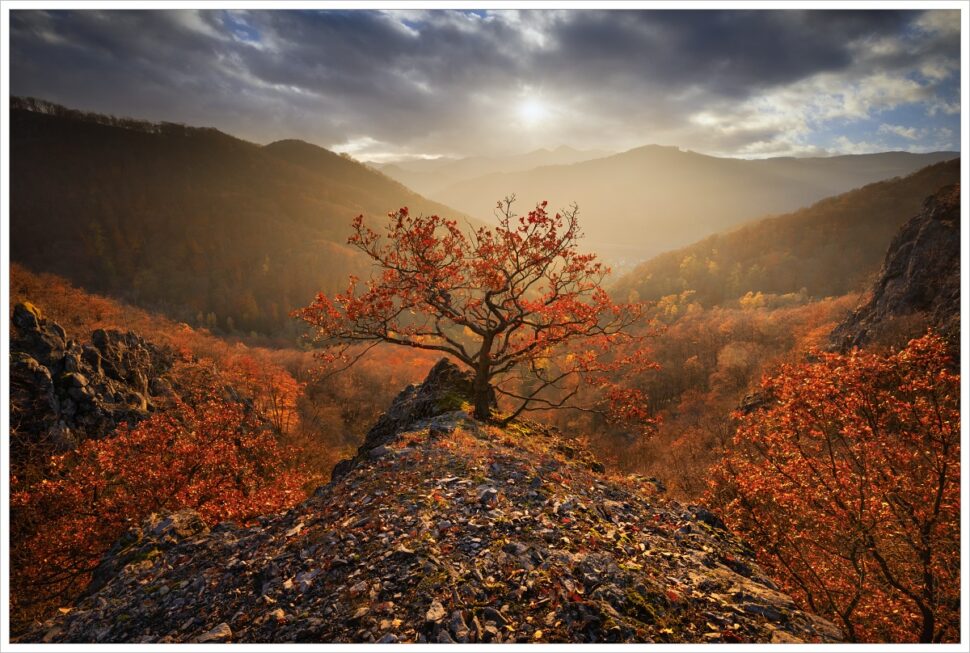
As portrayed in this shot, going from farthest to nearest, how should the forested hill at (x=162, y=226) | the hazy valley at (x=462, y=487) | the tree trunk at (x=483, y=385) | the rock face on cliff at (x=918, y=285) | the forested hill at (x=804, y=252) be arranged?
the forested hill at (x=162, y=226) → the forested hill at (x=804, y=252) → the rock face on cliff at (x=918, y=285) → the tree trunk at (x=483, y=385) → the hazy valley at (x=462, y=487)

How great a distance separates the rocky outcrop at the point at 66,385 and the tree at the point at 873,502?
35492 millimetres

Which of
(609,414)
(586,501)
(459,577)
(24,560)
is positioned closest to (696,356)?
(609,414)

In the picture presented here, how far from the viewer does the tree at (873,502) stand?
9.26m

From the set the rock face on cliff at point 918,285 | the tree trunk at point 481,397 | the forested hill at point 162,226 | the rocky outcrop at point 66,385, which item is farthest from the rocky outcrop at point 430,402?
the forested hill at point 162,226

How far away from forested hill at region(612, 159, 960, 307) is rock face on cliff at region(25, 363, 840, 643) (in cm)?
9905

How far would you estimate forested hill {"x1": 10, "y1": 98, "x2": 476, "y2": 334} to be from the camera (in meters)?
130

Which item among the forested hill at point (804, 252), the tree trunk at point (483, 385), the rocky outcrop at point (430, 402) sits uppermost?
the forested hill at point (804, 252)

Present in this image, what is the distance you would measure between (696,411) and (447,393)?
3849cm

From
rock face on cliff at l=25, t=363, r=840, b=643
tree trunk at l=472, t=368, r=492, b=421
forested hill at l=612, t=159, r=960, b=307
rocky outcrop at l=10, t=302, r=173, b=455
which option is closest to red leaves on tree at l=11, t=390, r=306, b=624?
rocky outcrop at l=10, t=302, r=173, b=455

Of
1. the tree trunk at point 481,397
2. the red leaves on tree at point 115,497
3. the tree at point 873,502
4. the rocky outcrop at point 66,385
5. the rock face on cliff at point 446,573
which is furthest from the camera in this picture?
the rocky outcrop at point 66,385

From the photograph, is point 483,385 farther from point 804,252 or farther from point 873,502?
point 804,252

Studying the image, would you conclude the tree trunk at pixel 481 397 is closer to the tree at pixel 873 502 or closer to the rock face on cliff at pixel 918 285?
the tree at pixel 873 502

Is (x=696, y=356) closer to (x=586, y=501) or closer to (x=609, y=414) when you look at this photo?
(x=609, y=414)

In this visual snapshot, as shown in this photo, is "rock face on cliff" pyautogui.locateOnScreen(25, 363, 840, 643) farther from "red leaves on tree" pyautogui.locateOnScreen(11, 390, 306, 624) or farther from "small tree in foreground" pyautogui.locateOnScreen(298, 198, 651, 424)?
"red leaves on tree" pyautogui.locateOnScreen(11, 390, 306, 624)
